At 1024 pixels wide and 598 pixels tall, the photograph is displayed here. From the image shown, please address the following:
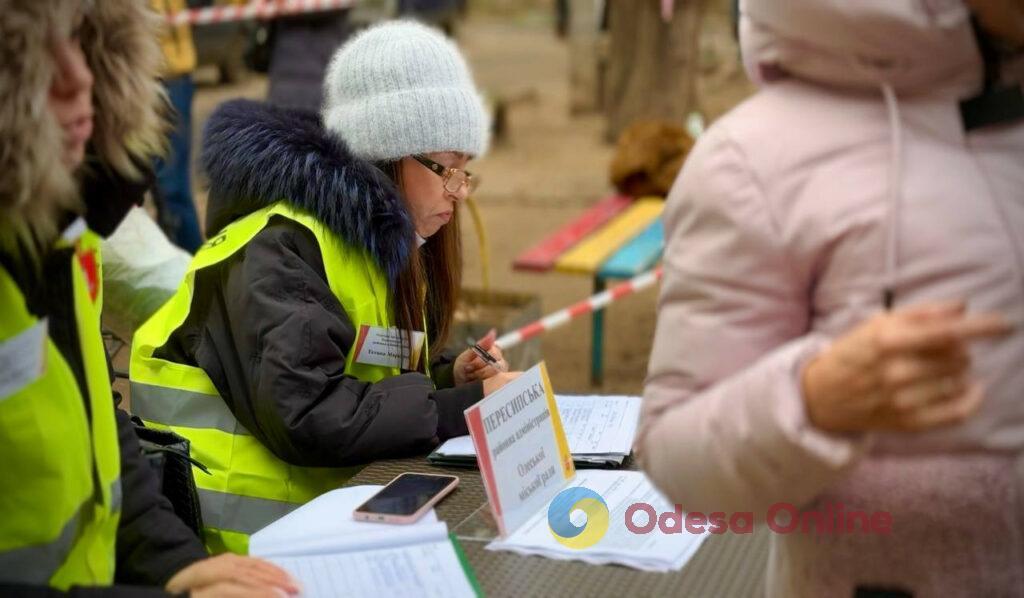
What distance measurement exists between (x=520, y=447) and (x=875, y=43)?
95 centimetres

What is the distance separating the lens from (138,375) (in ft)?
8.04

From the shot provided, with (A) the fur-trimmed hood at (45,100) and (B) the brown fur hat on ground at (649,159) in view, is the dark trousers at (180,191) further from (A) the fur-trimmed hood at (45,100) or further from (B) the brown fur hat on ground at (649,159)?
(A) the fur-trimmed hood at (45,100)

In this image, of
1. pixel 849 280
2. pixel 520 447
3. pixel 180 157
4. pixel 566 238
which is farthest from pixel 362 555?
pixel 180 157

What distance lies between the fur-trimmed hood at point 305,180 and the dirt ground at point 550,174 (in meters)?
1.83

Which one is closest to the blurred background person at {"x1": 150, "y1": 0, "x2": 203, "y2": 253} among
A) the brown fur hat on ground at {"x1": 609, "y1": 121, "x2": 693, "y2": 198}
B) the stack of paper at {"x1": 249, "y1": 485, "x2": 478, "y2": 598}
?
the brown fur hat on ground at {"x1": 609, "y1": 121, "x2": 693, "y2": 198}

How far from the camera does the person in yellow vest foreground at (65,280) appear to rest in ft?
4.51

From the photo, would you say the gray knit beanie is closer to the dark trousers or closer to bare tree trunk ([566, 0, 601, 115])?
the dark trousers

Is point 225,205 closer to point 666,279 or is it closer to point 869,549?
point 666,279

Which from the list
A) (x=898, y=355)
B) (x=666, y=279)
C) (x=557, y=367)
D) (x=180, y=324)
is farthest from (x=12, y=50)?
(x=557, y=367)

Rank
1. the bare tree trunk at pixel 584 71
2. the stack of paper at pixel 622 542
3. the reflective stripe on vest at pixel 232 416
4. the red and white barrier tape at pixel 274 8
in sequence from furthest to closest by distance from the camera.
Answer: the bare tree trunk at pixel 584 71
the red and white barrier tape at pixel 274 8
the reflective stripe on vest at pixel 232 416
the stack of paper at pixel 622 542

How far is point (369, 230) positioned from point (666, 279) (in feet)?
3.77

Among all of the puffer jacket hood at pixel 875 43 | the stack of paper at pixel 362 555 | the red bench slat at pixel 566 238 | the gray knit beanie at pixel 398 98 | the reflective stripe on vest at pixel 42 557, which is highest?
the puffer jacket hood at pixel 875 43

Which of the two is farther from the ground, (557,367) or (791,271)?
(791,271)

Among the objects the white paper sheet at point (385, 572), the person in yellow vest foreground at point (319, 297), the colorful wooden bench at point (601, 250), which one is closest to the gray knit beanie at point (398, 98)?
the person in yellow vest foreground at point (319, 297)
